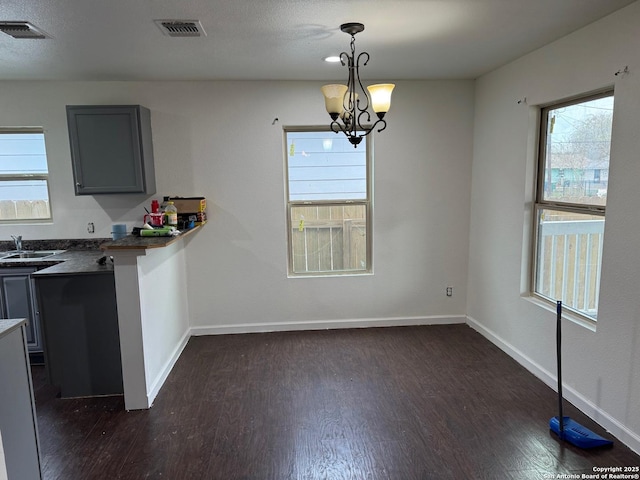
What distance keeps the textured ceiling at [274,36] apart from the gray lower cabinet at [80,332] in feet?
5.19

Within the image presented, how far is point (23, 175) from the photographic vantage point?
398 cm

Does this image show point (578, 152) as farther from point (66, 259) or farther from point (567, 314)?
point (66, 259)

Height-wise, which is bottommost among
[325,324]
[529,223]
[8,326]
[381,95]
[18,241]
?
[325,324]

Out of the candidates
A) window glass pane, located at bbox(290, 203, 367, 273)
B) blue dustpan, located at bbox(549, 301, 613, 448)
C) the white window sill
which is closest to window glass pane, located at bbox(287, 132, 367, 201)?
window glass pane, located at bbox(290, 203, 367, 273)

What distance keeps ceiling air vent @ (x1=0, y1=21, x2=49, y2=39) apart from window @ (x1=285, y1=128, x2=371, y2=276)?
84.5 inches

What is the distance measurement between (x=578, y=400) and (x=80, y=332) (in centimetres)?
344

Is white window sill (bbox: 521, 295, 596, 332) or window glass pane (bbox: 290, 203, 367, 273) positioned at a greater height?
window glass pane (bbox: 290, 203, 367, 273)

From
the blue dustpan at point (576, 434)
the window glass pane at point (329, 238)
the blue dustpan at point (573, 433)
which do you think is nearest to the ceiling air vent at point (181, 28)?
the window glass pane at point (329, 238)

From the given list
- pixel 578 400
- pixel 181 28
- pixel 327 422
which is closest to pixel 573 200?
pixel 578 400

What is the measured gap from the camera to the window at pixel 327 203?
166 inches

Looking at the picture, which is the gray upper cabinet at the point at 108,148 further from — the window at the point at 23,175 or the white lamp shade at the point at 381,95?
the white lamp shade at the point at 381,95

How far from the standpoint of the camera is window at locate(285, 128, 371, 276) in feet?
13.8

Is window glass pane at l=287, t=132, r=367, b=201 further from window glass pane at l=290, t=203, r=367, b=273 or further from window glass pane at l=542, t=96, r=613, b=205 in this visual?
window glass pane at l=542, t=96, r=613, b=205

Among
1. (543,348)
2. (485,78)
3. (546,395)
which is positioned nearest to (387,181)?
(485,78)
